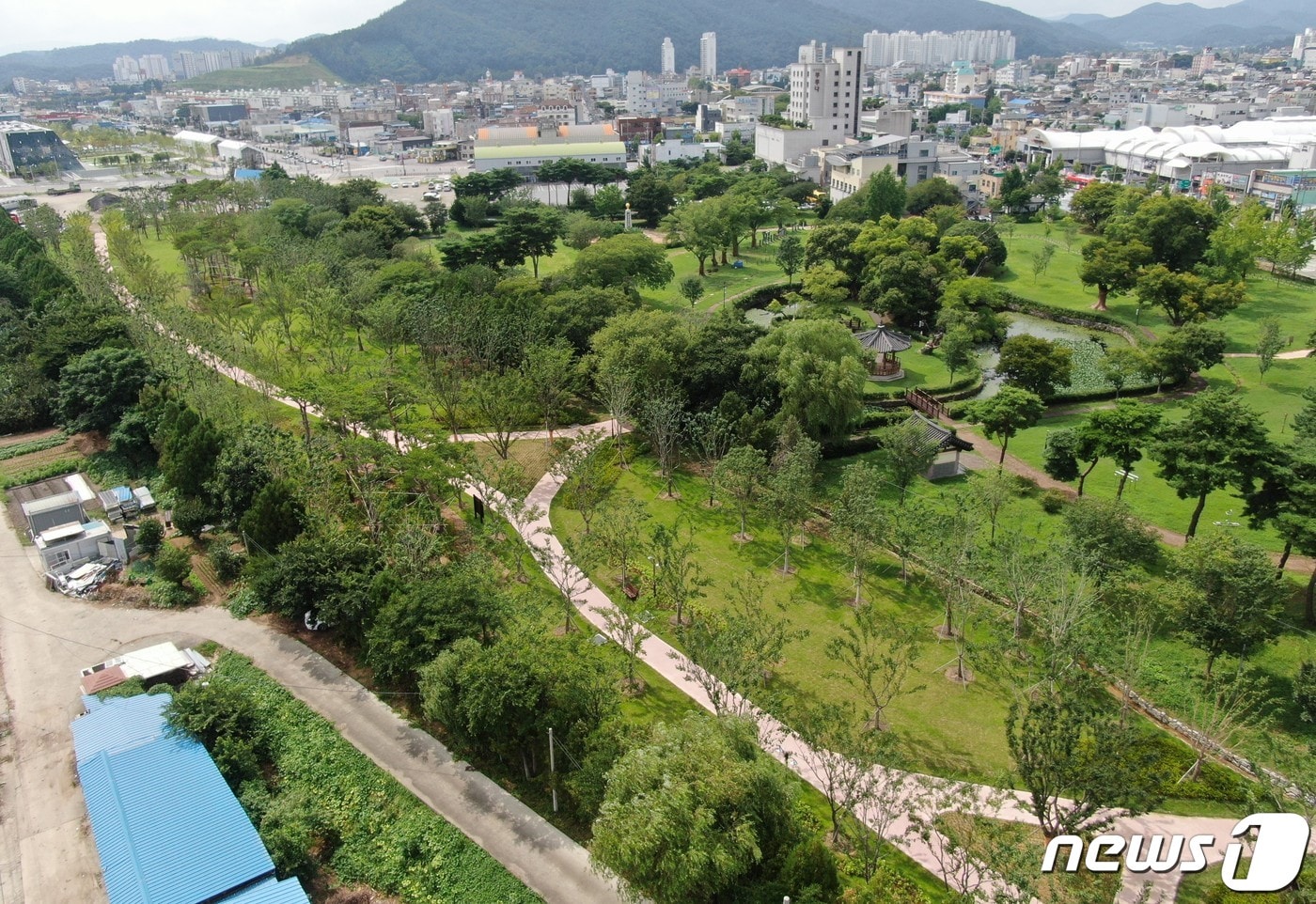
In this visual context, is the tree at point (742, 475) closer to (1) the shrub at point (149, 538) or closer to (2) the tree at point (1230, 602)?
(2) the tree at point (1230, 602)

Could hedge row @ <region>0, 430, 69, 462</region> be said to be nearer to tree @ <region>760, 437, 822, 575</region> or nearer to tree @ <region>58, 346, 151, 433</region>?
tree @ <region>58, 346, 151, 433</region>

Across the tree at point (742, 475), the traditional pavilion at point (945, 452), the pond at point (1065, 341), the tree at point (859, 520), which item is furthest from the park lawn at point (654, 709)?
the pond at point (1065, 341)

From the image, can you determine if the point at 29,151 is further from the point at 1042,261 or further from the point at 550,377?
the point at 1042,261

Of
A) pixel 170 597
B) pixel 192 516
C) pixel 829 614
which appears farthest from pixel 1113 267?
pixel 170 597

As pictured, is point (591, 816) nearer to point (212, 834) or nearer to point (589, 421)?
point (212, 834)

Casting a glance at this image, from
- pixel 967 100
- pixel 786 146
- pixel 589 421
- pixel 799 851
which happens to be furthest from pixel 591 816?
pixel 967 100

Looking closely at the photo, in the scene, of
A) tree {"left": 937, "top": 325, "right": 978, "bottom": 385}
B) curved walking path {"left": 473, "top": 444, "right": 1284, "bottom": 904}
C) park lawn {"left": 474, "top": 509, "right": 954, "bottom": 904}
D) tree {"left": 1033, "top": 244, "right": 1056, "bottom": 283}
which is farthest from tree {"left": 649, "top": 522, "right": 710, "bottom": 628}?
tree {"left": 1033, "top": 244, "right": 1056, "bottom": 283}

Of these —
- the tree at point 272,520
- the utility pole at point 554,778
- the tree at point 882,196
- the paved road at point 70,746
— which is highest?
the tree at point 882,196
